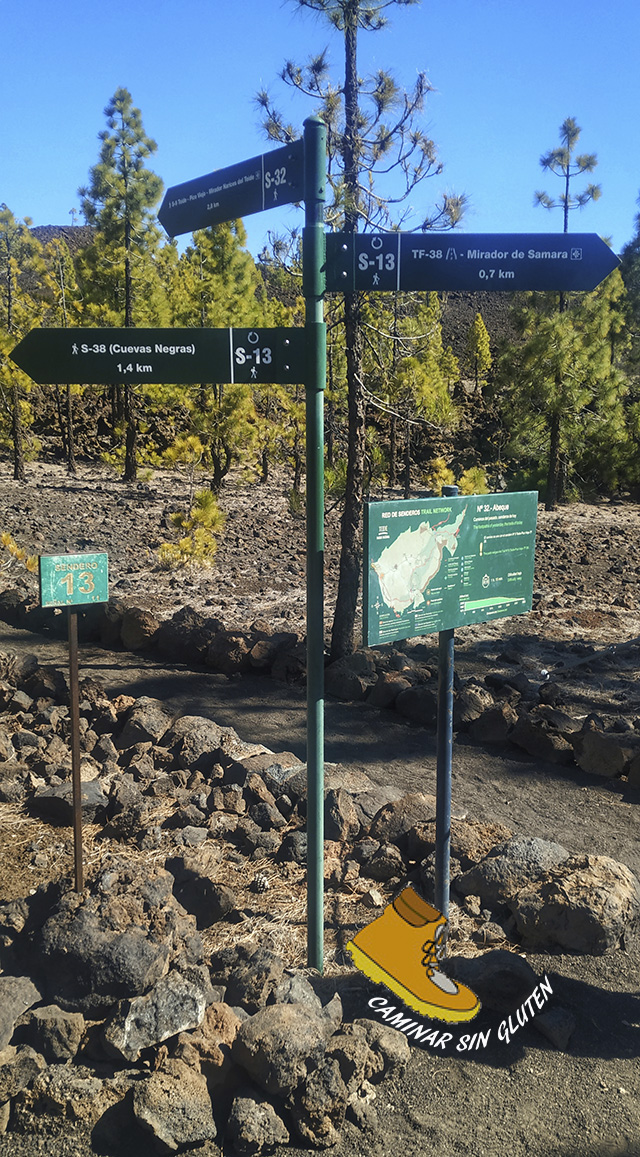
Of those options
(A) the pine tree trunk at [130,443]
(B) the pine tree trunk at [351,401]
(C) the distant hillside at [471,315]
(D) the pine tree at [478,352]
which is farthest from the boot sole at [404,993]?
(C) the distant hillside at [471,315]

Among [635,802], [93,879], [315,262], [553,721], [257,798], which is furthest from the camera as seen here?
[553,721]

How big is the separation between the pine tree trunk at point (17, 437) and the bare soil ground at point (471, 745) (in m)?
2.62

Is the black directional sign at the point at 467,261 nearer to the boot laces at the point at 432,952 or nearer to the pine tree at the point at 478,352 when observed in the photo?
the boot laces at the point at 432,952

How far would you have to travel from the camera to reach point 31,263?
80.1ft

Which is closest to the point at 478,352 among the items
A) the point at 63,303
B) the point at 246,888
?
the point at 63,303

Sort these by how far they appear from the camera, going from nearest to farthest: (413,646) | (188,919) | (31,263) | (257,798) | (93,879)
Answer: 1. (188,919)
2. (93,879)
3. (257,798)
4. (413,646)
5. (31,263)

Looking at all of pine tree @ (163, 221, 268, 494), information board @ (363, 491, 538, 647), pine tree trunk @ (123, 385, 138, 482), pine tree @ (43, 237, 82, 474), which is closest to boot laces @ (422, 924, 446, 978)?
information board @ (363, 491, 538, 647)

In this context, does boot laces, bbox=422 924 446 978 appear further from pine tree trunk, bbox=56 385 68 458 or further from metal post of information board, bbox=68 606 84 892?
pine tree trunk, bbox=56 385 68 458

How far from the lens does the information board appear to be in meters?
3.01

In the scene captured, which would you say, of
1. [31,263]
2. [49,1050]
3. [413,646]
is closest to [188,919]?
[49,1050]

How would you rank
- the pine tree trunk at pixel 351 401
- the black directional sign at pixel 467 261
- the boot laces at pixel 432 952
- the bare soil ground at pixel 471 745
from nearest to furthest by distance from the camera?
the bare soil ground at pixel 471 745, the black directional sign at pixel 467 261, the boot laces at pixel 432 952, the pine tree trunk at pixel 351 401

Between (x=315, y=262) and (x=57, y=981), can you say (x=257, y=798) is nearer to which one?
(x=57, y=981)

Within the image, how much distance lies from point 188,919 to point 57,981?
0.66 m

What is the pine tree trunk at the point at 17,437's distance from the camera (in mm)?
20917
